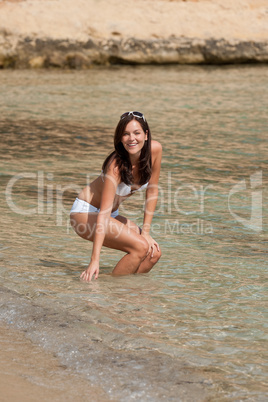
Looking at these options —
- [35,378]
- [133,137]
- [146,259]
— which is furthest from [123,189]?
[35,378]

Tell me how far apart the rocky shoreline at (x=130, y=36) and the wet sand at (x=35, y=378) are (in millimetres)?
12537

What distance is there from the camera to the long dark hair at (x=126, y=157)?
13.7ft

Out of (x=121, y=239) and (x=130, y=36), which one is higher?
(x=130, y=36)

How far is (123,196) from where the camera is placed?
4.38 meters

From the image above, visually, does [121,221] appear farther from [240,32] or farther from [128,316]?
[240,32]

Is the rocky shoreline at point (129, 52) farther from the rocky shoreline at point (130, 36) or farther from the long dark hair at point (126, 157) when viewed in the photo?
the long dark hair at point (126, 157)

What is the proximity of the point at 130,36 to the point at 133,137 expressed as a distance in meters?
12.4

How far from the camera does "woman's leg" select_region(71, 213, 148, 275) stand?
430 cm

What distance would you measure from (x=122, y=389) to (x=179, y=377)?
260mm

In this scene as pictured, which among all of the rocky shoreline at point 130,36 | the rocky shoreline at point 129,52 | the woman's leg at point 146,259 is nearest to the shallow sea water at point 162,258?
the woman's leg at point 146,259

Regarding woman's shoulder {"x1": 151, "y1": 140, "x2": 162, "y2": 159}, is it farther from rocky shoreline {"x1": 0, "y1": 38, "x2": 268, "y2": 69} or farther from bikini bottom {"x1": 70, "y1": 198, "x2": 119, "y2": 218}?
rocky shoreline {"x1": 0, "y1": 38, "x2": 268, "y2": 69}

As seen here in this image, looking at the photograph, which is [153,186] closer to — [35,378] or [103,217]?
[103,217]

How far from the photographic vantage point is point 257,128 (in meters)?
10.0

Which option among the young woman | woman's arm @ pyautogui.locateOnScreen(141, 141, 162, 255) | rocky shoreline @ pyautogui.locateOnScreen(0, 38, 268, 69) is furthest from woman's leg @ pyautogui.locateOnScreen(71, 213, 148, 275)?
rocky shoreline @ pyautogui.locateOnScreen(0, 38, 268, 69)
